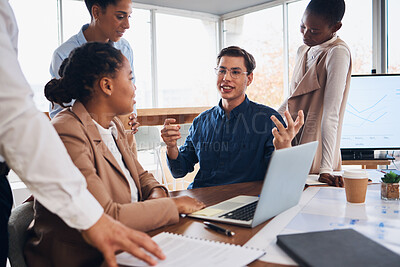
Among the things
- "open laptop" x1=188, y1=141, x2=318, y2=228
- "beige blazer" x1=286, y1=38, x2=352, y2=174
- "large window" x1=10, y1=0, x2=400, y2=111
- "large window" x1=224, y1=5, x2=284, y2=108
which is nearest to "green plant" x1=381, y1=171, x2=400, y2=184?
"open laptop" x1=188, y1=141, x2=318, y2=228

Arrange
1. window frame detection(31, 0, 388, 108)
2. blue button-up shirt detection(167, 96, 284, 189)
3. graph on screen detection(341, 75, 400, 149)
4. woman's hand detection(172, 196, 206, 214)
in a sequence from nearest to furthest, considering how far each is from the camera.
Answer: woman's hand detection(172, 196, 206, 214) < blue button-up shirt detection(167, 96, 284, 189) < graph on screen detection(341, 75, 400, 149) < window frame detection(31, 0, 388, 108)

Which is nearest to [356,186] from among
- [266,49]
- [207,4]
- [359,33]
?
[359,33]

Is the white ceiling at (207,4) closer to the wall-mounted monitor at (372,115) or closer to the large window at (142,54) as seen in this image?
the large window at (142,54)

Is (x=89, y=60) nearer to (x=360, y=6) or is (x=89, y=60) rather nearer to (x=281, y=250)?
(x=281, y=250)

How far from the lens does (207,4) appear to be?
6.15 m

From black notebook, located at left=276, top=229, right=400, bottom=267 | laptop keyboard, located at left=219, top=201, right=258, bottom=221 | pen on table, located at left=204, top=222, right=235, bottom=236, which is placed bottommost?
pen on table, located at left=204, top=222, right=235, bottom=236

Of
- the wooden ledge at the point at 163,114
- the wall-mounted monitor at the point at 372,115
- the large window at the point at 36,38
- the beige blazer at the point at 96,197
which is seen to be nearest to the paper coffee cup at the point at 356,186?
the beige blazer at the point at 96,197

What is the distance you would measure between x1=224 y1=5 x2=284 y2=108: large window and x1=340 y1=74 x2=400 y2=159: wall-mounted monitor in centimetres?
327

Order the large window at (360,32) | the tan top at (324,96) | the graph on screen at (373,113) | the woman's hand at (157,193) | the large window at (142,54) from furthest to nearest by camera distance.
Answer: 1. the large window at (142,54)
2. the large window at (360,32)
3. the graph on screen at (373,113)
4. the tan top at (324,96)
5. the woman's hand at (157,193)

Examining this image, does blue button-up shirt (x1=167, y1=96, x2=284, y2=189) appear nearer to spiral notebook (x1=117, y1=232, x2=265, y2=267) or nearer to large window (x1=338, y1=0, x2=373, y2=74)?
spiral notebook (x1=117, y1=232, x2=265, y2=267)

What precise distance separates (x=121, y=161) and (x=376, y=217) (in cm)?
93

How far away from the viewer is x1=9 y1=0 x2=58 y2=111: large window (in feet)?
15.9

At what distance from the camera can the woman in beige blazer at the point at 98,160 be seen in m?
1.07

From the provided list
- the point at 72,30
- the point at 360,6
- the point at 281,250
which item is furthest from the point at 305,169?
the point at 72,30
